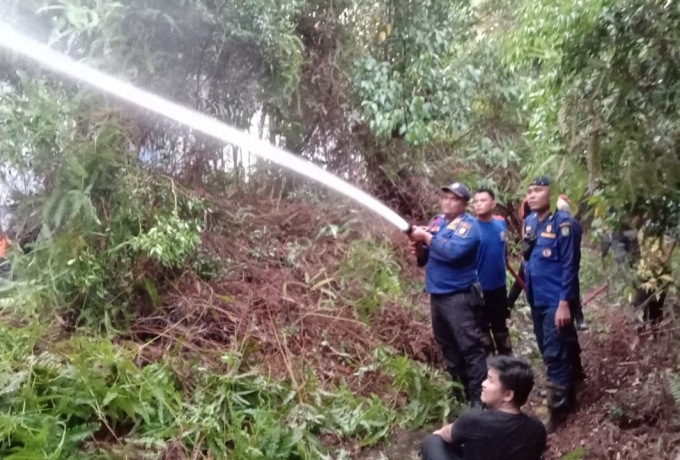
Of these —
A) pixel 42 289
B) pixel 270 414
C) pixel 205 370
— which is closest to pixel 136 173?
pixel 42 289

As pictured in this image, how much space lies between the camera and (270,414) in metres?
3.84

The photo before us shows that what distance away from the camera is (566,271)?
409 centimetres

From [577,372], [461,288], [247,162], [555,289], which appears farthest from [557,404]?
[247,162]

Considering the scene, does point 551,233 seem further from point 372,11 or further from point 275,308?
point 372,11

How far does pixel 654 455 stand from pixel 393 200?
514 cm

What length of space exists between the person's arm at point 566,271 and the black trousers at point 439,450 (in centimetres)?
159

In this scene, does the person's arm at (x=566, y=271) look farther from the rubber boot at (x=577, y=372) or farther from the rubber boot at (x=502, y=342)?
the rubber boot at (x=502, y=342)

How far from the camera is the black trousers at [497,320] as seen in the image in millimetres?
5027

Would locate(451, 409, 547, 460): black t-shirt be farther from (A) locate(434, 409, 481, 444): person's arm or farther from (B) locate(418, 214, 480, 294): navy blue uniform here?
(B) locate(418, 214, 480, 294): navy blue uniform

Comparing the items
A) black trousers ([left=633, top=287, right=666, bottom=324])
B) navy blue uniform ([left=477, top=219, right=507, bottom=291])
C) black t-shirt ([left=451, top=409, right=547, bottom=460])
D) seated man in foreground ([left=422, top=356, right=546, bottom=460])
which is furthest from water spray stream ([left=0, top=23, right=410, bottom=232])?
black trousers ([left=633, top=287, right=666, bottom=324])

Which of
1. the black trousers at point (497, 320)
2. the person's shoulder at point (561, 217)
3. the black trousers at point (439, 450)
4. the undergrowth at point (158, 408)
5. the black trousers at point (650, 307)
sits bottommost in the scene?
the undergrowth at point (158, 408)

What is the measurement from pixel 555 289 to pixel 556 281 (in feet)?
0.20

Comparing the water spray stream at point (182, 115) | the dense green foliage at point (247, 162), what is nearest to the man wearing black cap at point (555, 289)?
the dense green foliage at point (247, 162)

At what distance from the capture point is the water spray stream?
4.85 meters
